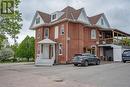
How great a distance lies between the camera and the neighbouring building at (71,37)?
36.1 meters

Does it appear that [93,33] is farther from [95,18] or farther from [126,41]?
[126,41]

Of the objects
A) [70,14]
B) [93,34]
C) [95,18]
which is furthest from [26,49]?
[70,14]

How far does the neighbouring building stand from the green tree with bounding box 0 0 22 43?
320 inches

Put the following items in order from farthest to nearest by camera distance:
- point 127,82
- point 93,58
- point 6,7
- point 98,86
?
point 93,58 < point 6,7 < point 127,82 < point 98,86

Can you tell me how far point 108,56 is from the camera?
4209cm

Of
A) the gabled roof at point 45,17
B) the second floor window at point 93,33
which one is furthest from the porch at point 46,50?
the second floor window at point 93,33

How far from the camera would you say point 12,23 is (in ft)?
90.7

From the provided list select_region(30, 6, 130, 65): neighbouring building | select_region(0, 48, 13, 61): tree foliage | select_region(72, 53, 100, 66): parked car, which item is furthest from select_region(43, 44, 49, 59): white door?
select_region(0, 48, 13, 61): tree foliage

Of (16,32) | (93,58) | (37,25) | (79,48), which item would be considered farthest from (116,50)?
(16,32)

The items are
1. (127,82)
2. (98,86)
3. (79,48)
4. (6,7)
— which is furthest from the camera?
(79,48)

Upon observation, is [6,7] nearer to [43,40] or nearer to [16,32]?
[16,32]

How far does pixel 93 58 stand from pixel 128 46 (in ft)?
39.9

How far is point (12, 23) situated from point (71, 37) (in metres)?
11.1

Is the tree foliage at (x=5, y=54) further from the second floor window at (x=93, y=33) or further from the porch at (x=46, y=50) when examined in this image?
the second floor window at (x=93, y=33)
